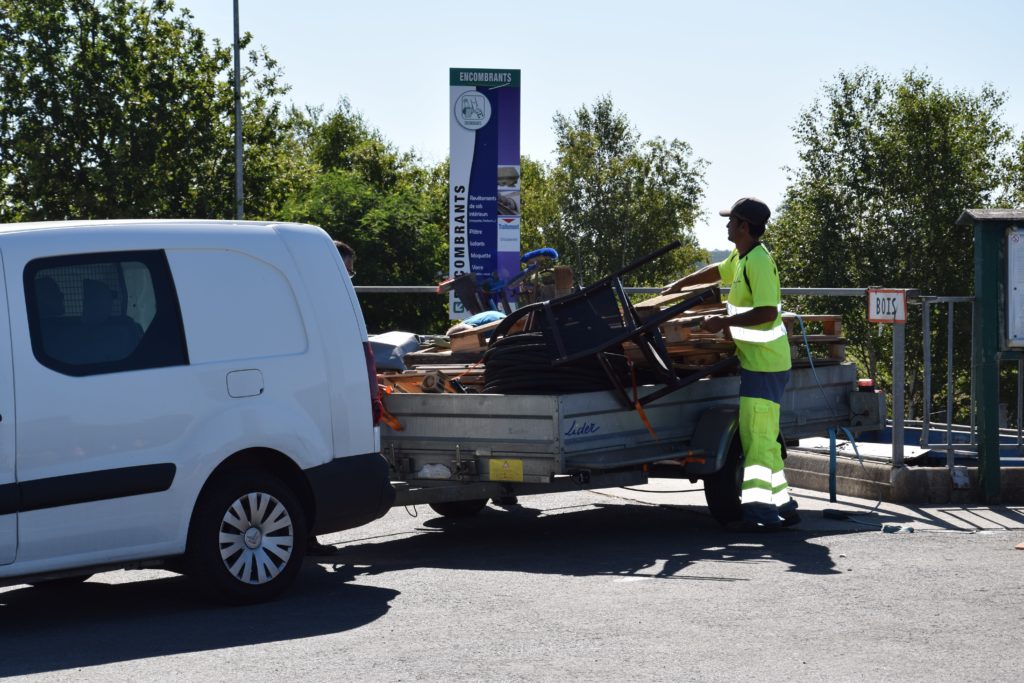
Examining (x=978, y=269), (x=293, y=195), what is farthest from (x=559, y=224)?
(x=978, y=269)

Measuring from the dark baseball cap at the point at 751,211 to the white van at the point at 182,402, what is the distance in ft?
9.58

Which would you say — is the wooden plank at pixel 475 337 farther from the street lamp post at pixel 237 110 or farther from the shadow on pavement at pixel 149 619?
the street lamp post at pixel 237 110

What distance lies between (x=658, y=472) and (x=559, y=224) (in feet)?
252

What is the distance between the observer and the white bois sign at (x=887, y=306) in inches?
407

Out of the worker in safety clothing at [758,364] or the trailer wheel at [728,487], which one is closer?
the worker in safety clothing at [758,364]

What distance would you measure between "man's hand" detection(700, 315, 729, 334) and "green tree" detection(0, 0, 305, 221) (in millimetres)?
32858

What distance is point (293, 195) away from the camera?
148 feet

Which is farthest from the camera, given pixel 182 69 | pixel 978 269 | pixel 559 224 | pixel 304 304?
pixel 559 224

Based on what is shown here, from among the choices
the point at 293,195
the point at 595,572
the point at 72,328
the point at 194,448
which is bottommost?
the point at 595,572

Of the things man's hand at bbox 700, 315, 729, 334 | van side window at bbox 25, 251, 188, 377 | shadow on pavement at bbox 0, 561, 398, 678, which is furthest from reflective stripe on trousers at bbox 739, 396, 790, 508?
van side window at bbox 25, 251, 188, 377

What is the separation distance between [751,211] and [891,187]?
56790 millimetres

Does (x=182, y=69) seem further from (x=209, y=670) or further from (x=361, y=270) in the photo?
(x=209, y=670)

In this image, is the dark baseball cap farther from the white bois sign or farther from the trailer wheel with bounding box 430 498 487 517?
the trailer wheel with bounding box 430 498 487 517

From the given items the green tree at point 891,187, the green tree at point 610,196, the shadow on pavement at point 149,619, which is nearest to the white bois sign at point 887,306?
the shadow on pavement at point 149,619
